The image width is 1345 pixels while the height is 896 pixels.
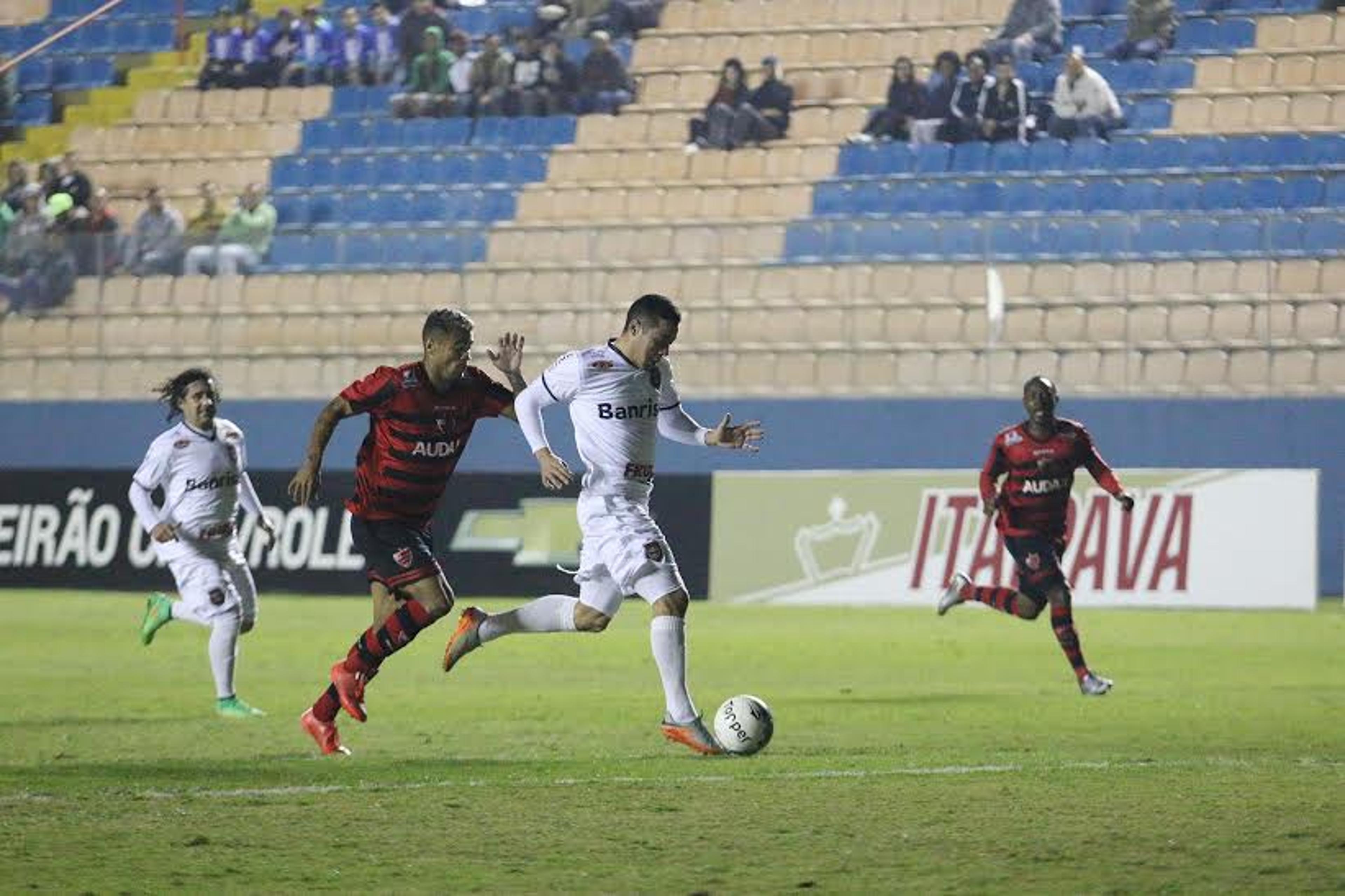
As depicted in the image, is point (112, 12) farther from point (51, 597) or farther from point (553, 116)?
point (51, 597)

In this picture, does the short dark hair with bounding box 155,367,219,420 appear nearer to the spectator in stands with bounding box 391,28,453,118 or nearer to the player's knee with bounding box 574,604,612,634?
the player's knee with bounding box 574,604,612,634

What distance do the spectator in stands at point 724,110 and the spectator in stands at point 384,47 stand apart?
4634mm

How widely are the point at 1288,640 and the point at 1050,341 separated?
613 cm

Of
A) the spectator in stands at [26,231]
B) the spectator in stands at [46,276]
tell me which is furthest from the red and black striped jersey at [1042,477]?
the spectator in stands at [26,231]

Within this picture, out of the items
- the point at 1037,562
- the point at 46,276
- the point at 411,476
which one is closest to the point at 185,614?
the point at 411,476

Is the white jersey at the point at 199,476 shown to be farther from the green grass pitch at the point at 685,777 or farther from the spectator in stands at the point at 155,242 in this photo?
the spectator in stands at the point at 155,242

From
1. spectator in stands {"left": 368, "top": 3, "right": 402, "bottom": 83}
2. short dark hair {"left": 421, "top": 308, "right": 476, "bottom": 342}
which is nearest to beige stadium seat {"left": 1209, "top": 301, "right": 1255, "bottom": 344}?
spectator in stands {"left": 368, "top": 3, "right": 402, "bottom": 83}

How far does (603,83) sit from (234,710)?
1824 centimetres

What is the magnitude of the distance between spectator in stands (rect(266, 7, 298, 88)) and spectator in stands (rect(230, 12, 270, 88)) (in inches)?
1.4

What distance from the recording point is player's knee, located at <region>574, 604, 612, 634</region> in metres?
11.1

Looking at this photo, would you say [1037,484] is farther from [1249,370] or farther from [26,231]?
[26,231]

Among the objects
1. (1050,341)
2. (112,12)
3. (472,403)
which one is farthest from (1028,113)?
(472,403)

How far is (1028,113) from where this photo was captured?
27203 millimetres

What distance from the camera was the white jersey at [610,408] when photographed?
11.0 metres
